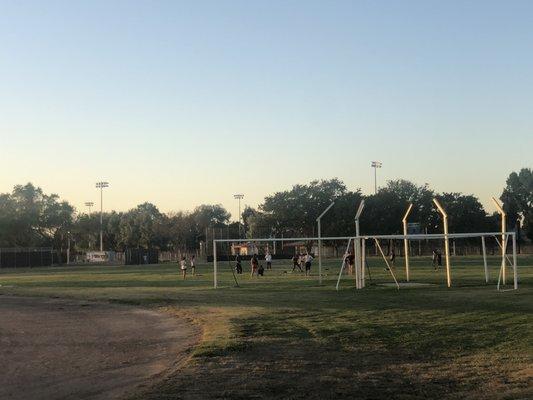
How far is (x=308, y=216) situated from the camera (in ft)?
374

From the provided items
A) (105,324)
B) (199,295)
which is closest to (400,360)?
(105,324)

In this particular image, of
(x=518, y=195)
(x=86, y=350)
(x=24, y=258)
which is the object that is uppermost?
(x=518, y=195)

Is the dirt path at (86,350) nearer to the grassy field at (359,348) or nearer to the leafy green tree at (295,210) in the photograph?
the grassy field at (359,348)

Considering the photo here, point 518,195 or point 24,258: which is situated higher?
point 518,195

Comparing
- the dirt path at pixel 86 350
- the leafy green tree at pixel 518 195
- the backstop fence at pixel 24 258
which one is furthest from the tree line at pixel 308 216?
the dirt path at pixel 86 350

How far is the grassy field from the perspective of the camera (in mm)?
8430

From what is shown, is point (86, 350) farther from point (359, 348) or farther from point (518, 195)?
point (518, 195)

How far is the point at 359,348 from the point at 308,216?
10243cm

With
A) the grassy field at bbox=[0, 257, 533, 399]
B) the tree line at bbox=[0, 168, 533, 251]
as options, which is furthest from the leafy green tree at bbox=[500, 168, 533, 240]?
the grassy field at bbox=[0, 257, 533, 399]

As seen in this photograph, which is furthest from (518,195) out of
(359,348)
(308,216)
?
(359,348)

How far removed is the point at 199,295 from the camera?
25312 mm

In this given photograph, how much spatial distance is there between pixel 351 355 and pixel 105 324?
8281 millimetres

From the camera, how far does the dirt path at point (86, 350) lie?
9125mm

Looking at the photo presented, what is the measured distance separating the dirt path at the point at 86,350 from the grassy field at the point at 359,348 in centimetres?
63
